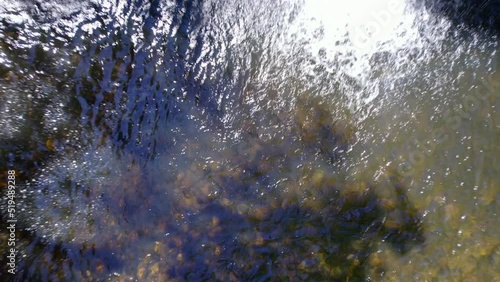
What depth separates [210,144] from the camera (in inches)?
129

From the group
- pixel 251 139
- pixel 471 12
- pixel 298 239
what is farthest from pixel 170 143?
pixel 471 12

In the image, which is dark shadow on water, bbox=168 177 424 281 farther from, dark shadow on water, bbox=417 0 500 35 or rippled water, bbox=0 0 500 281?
dark shadow on water, bbox=417 0 500 35

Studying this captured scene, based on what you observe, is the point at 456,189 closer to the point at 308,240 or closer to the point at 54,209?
the point at 308,240

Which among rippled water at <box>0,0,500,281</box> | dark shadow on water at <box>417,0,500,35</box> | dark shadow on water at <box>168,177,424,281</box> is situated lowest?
dark shadow on water at <box>168,177,424,281</box>

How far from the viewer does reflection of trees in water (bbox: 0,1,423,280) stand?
9.80ft

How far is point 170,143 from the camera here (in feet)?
10.7

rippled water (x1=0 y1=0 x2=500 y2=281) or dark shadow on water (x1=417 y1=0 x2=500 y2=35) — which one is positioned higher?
dark shadow on water (x1=417 y1=0 x2=500 y2=35)

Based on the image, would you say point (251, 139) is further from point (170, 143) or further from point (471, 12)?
point (471, 12)

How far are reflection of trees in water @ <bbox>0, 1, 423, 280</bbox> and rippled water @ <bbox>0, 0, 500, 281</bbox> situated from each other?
1 centimetres

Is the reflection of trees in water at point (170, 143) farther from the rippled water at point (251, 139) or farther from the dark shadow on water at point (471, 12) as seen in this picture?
the dark shadow on water at point (471, 12)

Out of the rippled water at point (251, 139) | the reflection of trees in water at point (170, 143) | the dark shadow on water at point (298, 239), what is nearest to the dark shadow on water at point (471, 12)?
the rippled water at point (251, 139)

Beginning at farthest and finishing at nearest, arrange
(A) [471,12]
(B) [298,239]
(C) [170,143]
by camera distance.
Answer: (A) [471,12]
(C) [170,143]
(B) [298,239]

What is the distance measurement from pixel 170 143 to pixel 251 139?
0.77 meters

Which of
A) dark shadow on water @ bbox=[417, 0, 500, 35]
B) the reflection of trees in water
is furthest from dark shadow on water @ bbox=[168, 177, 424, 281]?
dark shadow on water @ bbox=[417, 0, 500, 35]
